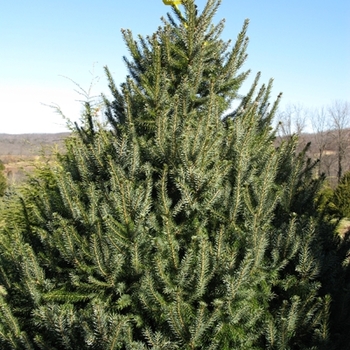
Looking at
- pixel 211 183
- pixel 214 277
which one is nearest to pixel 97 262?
pixel 214 277

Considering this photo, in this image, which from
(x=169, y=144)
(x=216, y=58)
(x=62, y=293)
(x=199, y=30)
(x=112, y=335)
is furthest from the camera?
(x=216, y=58)

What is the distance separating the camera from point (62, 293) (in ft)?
8.51

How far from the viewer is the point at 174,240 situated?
8.18 ft

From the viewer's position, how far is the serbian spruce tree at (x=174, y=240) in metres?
2.40

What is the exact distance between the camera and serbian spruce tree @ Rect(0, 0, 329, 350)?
2400 millimetres

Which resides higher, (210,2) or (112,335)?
(210,2)

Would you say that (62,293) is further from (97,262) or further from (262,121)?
(262,121)

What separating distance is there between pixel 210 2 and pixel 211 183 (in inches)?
65.0

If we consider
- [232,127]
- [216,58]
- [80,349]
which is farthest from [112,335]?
[216,58]

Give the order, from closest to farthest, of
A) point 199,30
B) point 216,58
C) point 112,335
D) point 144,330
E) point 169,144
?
point 112,335
point 144,330
point 169,144
point 199,30
point 216,58

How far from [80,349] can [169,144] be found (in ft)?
5.15

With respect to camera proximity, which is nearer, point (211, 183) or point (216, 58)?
point (211, 183)

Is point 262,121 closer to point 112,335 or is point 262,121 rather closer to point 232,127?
point 232,127

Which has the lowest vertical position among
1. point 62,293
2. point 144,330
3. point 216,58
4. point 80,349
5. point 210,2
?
point 80,349
